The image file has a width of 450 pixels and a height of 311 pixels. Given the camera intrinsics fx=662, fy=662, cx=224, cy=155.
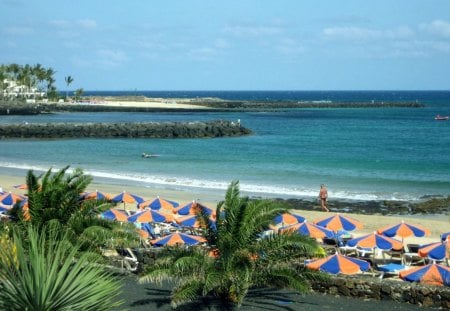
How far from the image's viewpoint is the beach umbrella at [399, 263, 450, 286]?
42.8 feet

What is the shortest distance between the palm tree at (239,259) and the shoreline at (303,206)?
33.9ft

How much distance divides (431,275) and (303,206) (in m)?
14.9

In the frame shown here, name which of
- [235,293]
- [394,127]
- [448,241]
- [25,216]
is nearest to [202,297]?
[235,293]

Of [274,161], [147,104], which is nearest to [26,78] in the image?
[147,104]

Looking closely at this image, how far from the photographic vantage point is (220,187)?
3362 centimetres

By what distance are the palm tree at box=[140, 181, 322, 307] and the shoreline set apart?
1032cm

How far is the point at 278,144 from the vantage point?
59.3 meters

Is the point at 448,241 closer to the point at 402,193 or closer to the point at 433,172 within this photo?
the point at 402,193

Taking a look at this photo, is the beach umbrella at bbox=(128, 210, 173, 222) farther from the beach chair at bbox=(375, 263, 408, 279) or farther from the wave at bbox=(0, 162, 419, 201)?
the wave at bbox=(0, 162, 419, 201)

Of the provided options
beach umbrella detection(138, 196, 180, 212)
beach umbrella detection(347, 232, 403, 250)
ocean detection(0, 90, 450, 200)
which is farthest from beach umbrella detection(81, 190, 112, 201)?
ocean detection(0, 90, 450, 200)

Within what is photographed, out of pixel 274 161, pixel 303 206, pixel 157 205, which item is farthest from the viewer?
pixel 274 161

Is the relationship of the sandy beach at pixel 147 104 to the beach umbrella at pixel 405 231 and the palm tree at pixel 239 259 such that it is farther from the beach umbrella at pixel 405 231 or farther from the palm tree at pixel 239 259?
the palm tree at pixel 239 259

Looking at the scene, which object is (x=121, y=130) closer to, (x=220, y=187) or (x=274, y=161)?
(x=274, y=161)

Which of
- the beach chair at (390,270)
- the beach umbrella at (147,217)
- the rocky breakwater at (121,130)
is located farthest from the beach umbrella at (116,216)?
the rocky breakwater at (121,130)
